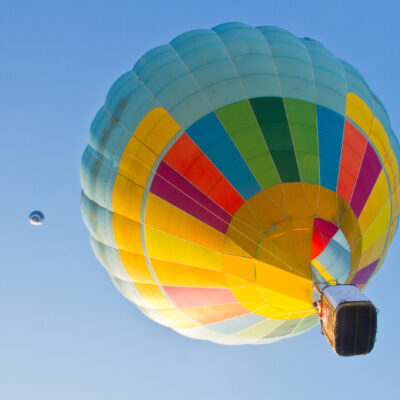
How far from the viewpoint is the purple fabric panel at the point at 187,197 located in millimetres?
6031

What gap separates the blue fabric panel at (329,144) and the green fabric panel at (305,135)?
7cm

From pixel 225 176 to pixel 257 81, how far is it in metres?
1.46

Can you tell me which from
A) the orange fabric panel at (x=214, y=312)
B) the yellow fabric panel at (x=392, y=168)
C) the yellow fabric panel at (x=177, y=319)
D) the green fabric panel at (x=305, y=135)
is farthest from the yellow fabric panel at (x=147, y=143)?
the yellow fabric panel at (x=392, y=168)

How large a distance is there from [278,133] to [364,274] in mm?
2626

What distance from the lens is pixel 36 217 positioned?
979 cm

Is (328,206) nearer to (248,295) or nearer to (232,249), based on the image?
(232,249)

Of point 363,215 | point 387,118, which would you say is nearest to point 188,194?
point 363,215

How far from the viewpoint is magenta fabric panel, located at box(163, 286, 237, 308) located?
6426mm

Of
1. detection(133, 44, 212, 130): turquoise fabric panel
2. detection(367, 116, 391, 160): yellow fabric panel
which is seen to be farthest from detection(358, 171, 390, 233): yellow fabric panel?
detection(133, 44, 212, 130): turquoise fabric panel

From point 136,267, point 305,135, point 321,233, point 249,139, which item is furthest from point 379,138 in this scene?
point 136,267

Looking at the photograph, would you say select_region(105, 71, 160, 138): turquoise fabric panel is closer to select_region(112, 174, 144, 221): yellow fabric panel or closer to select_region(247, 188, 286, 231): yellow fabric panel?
select_region(112, 174, 144, 221): yellow fabric panel

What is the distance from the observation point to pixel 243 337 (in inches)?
306

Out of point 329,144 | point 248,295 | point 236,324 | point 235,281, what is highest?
point 329,144

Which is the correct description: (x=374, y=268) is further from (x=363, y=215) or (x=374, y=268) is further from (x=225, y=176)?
(x=225, y=176)
